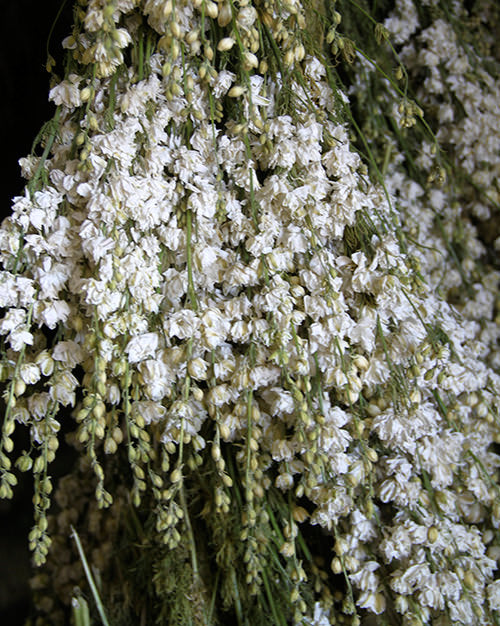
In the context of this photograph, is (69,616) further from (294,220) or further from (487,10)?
(487,10)

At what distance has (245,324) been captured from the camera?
0.79m

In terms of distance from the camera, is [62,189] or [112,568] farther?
[112,568]

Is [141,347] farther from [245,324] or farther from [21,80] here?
[21,80]

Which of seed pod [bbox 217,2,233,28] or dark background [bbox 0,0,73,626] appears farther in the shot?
dark background [bbox 0,0,73,626]

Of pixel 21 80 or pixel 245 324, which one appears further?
pixel 21 80

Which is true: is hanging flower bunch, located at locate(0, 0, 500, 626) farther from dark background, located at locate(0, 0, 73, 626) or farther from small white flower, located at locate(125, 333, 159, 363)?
dark background, located at locate(0, 0, 73, 626)

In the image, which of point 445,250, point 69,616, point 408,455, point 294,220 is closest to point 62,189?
point 294,220

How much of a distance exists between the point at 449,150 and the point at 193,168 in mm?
637

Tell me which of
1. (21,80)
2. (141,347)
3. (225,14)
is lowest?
(21,80)

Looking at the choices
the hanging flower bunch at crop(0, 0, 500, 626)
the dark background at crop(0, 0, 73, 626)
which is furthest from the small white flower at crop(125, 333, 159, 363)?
the dark background at crop(0, 0, 73, 626)

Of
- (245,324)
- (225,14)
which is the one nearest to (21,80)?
(225,14)

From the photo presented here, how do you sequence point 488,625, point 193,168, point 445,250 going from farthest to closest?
point 445,250
point 488,625
point 193,168

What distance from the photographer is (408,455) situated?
893mm

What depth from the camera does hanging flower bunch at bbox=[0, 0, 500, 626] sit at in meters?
0.74
